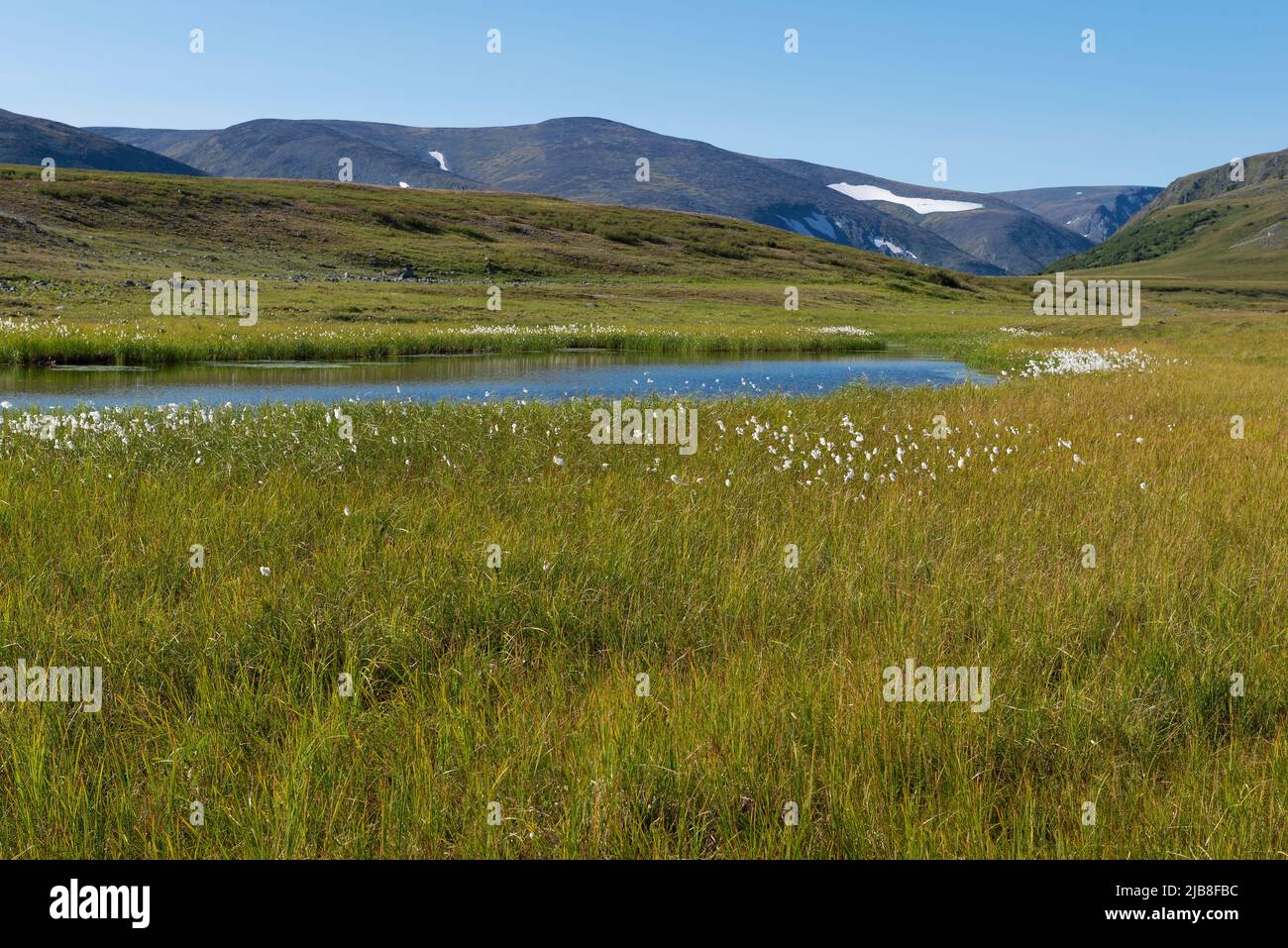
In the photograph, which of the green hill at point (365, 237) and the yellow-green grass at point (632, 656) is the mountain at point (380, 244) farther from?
the yellow-green grass at point (632, 656)

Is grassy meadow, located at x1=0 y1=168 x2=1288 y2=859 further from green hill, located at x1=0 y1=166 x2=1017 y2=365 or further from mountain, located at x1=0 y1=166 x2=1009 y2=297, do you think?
mountain, located at x1=0 y1=166 x2=1009 y2=297

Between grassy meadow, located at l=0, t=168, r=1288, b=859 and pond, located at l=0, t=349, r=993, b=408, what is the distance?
6.22 m

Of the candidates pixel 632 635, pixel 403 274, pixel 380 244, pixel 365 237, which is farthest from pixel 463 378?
pixel 365 237

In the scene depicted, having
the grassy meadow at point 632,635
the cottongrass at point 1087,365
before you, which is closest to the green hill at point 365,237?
the cottongrass at point 1087,365

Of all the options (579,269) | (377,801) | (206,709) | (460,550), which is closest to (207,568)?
(460,550)

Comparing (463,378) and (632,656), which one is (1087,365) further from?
(632,656)

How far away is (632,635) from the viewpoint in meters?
5.40

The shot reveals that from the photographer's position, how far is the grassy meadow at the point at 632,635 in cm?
336

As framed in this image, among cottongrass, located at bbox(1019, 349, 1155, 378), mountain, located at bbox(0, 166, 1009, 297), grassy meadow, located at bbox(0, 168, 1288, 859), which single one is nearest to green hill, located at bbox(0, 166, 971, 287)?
mountain, located at bbox(0, 166, 1009, 297)

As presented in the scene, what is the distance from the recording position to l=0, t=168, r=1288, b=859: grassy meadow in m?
3.36

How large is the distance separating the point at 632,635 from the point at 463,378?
19.8 meters

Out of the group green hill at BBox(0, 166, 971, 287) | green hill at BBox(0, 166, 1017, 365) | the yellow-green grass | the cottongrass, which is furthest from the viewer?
green hill at BBox(0, 166, 971, 287)
